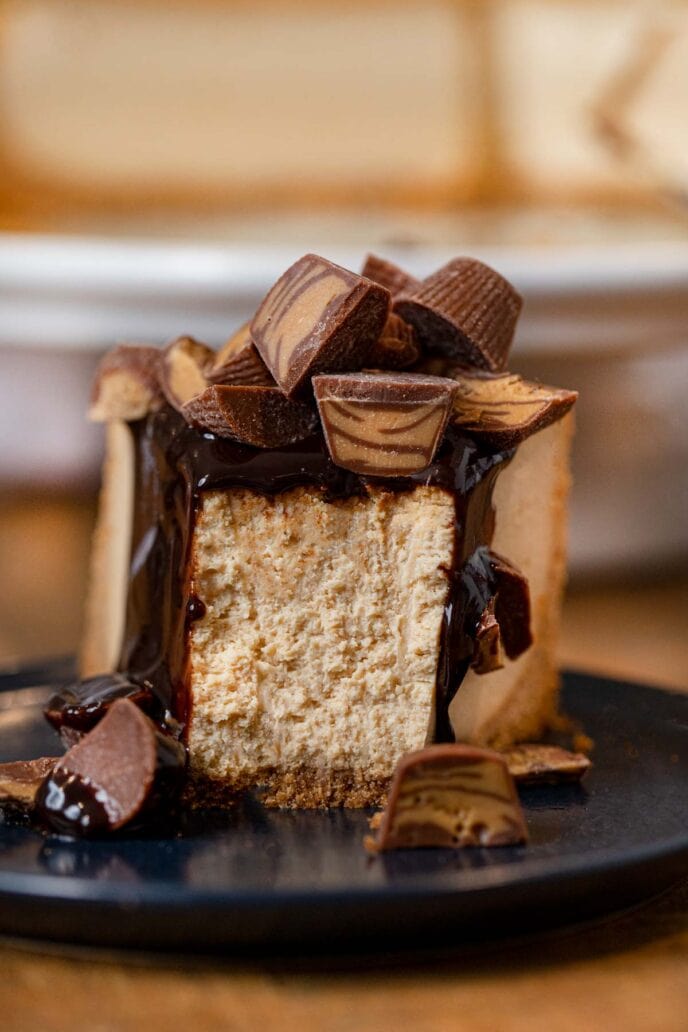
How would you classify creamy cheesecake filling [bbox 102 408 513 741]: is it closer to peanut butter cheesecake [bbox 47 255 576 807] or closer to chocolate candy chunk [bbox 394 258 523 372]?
peanut butter cheesecake [bbox 47 255 576 807]

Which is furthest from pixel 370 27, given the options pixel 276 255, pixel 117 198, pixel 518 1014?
pixel 518 1014

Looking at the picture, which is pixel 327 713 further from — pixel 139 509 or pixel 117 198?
pixel 117 198

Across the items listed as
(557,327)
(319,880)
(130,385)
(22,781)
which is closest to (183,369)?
(130,385)

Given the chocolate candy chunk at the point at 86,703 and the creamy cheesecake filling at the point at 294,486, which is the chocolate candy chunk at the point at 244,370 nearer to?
the creamy cheesecake filling at the point at 294,486

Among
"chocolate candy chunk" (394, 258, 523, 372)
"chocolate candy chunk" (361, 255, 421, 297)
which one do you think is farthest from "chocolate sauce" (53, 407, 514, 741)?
"chocolate candy chunk" (361, 255, 421, 297)

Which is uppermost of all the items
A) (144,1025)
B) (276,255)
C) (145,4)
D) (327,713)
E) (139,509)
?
(145,4)

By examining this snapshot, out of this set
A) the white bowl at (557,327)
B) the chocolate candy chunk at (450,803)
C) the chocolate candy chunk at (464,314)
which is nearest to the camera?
the chocolate candy chunk at (450,803)

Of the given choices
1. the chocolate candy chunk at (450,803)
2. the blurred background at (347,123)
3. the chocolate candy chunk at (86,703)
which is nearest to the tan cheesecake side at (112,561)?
the chocolate candy chunk at (86,703)
